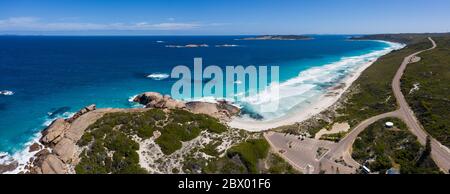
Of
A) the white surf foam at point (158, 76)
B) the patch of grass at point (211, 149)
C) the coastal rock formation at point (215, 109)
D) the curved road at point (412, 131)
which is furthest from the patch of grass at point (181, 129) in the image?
the white surf foam at point (158, 76)

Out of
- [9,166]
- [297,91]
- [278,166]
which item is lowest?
[9,166]

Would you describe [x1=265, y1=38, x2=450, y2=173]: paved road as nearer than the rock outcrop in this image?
No

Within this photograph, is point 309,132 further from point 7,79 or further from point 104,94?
point 7,79

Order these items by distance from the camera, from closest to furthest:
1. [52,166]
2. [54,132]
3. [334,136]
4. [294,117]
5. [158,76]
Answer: [52,166] → [54,132] → [334,136] → [294,117] → [158,76]

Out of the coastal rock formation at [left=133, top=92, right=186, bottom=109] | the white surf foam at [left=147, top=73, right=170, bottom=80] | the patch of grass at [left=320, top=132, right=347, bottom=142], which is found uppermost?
the white surf foam at [left=147, top=73, right=170, bottom=80]

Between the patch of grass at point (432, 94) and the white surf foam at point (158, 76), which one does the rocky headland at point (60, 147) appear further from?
the white surf foam at point (158, 76)

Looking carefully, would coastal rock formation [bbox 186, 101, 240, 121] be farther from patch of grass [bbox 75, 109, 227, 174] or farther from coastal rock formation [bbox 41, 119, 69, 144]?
coastal rock formation [bbox 41, 119, 69, 144]

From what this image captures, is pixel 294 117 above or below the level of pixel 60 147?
below

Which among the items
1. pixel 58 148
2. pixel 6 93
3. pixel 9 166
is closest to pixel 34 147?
pixel 9 166

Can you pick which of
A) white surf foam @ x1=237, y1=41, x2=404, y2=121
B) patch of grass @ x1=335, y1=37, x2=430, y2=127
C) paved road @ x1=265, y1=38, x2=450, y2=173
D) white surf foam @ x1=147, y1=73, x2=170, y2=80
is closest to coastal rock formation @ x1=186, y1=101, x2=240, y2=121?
white surf foam @ x1=237, y1=41, x2=404, y2=121

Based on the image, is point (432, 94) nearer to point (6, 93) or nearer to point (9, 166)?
point (9, 166)
